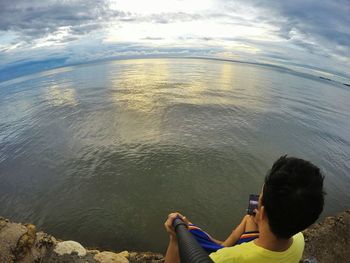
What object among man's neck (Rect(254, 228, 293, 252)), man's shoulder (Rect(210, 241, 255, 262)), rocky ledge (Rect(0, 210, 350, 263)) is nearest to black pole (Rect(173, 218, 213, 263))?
man's shoulder (Rect(210, 241, 255, 262))

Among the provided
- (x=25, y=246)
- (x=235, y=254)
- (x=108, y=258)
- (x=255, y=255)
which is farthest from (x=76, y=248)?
(x=255, y=255)

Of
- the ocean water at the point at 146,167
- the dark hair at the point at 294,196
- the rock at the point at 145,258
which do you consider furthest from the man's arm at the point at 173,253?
the ocean water at the point at 146,167

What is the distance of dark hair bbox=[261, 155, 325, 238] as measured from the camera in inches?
84.9

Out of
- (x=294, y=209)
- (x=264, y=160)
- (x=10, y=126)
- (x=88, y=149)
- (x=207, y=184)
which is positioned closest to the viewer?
(x=294, y=209)

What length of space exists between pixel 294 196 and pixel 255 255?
834 millimetres

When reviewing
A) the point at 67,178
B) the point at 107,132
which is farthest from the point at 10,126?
the point at 67,178

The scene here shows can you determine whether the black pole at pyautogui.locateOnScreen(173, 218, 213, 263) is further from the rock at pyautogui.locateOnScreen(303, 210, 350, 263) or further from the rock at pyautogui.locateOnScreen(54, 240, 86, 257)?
the rock at pyautogui.locateOnScreen(303, 210, 350, 263)

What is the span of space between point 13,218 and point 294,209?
40.2 ft

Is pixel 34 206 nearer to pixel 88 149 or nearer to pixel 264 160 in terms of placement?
pixel 88 149

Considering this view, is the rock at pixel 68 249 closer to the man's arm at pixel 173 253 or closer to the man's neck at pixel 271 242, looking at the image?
the man's arm at pixel 173 253

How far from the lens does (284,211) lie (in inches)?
87.4

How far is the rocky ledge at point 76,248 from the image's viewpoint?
5.48m

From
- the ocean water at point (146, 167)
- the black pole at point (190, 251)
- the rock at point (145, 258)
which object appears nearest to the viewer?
the black pole at point (190, 251)

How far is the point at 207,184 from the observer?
39.9ft
